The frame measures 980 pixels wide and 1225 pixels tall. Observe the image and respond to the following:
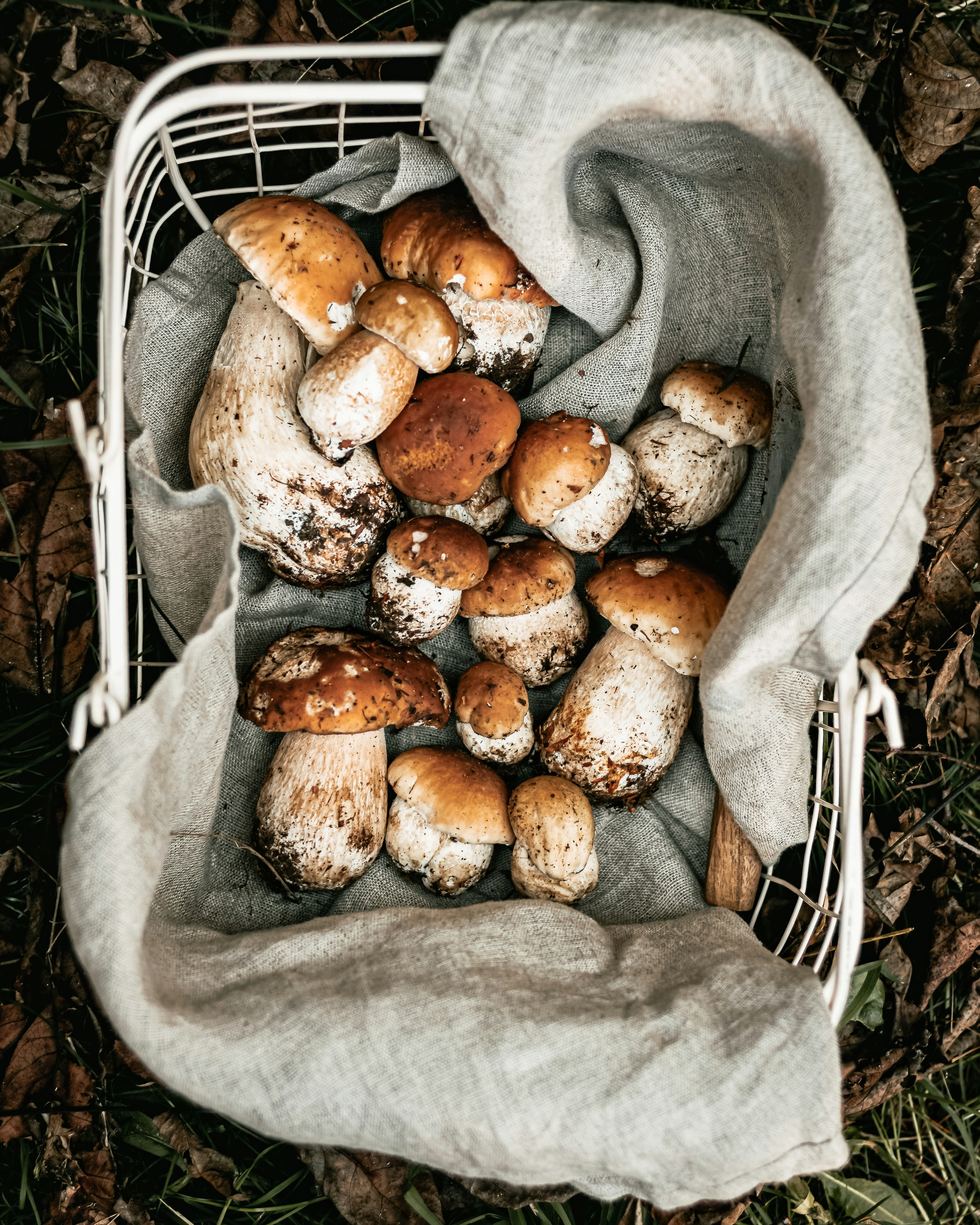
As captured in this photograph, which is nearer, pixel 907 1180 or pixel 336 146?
pixel 336 146

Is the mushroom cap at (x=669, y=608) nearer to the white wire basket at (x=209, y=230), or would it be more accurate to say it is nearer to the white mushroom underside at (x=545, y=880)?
the white wire basket at (x=209, y=230)

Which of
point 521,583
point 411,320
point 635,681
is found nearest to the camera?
point 411,320

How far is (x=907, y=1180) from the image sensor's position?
242 centimetres

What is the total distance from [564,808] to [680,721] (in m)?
0.41

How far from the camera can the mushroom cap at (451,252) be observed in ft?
6.38

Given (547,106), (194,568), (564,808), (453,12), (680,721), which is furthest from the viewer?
(453,12)

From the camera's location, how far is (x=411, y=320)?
6.05 ft

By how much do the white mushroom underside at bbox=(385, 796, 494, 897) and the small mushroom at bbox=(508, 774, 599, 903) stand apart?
0.11 m

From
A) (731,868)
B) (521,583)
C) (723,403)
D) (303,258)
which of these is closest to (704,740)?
(731,868)

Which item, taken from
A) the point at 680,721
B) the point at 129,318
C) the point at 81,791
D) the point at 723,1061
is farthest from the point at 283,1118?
the point at 129,318

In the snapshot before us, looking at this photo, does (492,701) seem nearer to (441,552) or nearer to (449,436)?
(441,552)

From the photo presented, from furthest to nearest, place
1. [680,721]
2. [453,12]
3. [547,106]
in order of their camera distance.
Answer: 1. [453,12]
2. [680,721]
3. [547,106]

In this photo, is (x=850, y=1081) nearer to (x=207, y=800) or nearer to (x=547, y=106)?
(x=207, y=800)

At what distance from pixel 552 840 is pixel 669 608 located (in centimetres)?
63
